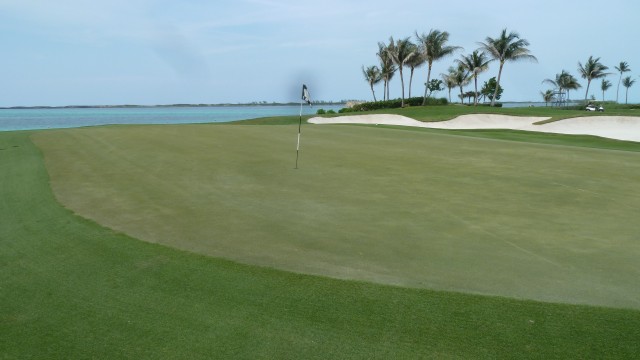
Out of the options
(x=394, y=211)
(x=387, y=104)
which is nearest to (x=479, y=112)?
(x=387, y=104)

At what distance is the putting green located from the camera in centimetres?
609

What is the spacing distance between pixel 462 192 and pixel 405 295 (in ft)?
19.1

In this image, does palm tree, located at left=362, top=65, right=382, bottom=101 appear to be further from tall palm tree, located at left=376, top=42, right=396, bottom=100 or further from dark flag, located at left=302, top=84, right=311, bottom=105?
dark flag, located at left=302, top=84, right=311, bottom=105

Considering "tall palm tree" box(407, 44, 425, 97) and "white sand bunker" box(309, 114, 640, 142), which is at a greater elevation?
"tall palm tree" box(407, 44, 425, 97)

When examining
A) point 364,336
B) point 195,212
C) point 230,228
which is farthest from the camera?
point 195,212

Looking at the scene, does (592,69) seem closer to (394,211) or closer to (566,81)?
(566,81)

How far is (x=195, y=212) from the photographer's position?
8.86 meters

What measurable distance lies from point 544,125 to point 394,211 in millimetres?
31341

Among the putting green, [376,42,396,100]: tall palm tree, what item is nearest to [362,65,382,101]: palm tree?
[376,42,396,100]: tall palm tree

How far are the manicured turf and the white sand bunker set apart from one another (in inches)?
1110

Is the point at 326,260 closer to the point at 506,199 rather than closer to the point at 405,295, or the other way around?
the point at 405,295

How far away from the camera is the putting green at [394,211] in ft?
20.0

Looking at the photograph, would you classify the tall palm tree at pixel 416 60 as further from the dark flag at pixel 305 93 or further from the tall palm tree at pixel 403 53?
the dark flag at pixel 305 93

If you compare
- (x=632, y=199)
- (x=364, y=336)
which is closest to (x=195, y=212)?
(x=364, y=336)
